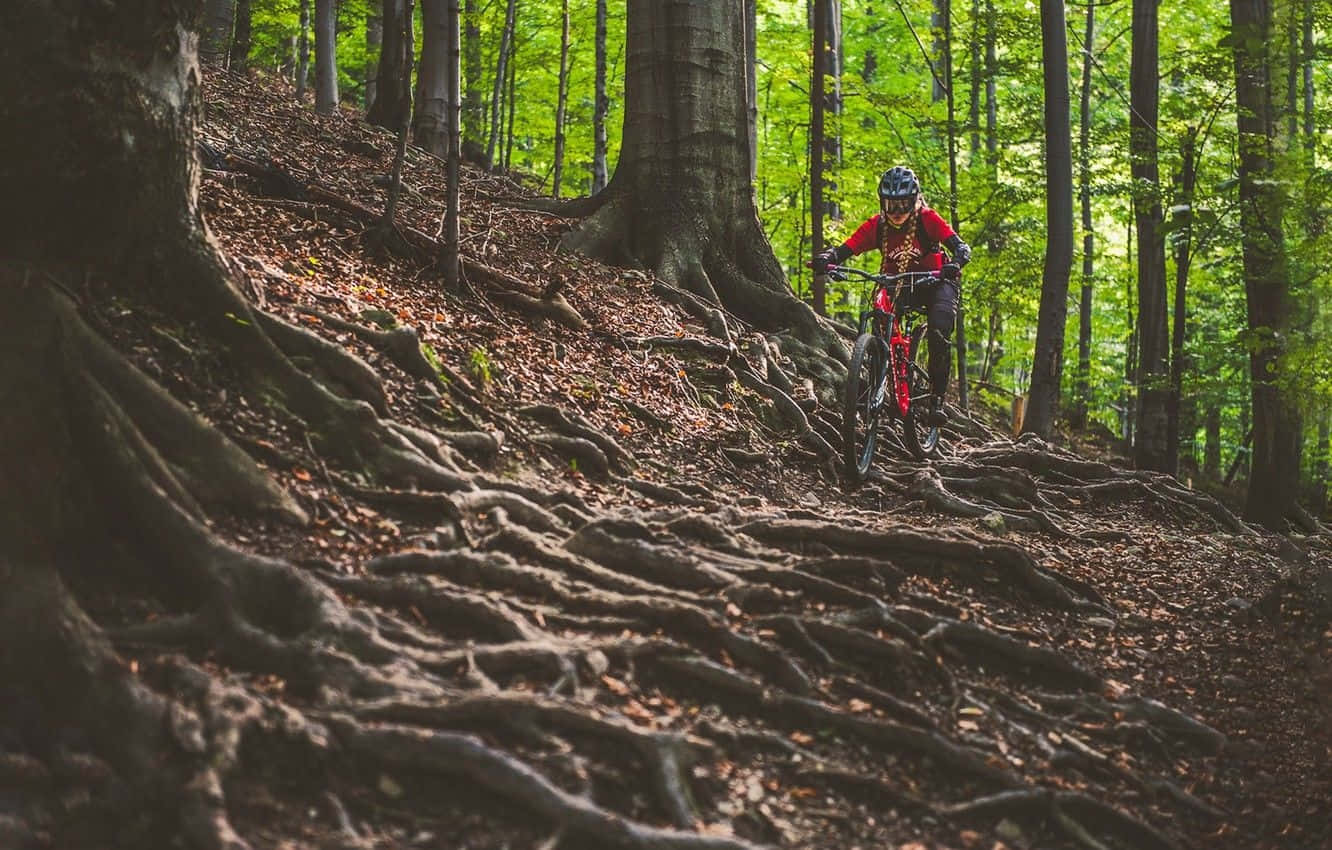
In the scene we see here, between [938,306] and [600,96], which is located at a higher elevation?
[600,96]

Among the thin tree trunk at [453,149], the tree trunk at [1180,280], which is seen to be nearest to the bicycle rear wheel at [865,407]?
the thin tree trunk at [453,149]

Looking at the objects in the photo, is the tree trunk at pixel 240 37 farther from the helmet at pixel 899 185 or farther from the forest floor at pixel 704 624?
the helmet at pixel 899 185

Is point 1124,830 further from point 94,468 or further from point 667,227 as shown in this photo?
point 667,227

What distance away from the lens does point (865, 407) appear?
327 inches

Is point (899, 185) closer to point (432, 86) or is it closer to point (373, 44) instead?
point (432, 86)

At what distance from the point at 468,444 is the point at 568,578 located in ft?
4.35

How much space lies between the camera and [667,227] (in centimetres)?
1009

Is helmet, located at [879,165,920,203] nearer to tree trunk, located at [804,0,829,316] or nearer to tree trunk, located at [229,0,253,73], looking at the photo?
tree trunk, located at [804,0,829,316]

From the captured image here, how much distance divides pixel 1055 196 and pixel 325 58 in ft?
34.1

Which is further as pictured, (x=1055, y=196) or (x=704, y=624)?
(x=1055, y=196)

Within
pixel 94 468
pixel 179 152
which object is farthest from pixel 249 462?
pixel 179 152

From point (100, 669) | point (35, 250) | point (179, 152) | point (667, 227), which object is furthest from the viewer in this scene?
point (667, 227)

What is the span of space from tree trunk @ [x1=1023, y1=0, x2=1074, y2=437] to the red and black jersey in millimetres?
4221

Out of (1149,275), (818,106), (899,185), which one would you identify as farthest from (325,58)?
(1149,275)
